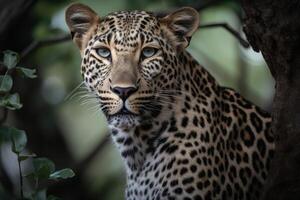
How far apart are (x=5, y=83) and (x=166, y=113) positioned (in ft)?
4.94

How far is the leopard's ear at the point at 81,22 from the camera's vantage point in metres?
7.78

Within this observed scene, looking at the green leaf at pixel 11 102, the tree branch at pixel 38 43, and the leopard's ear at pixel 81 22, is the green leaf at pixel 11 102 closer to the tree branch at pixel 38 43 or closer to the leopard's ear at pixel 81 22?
the leopard's ear at pixel 81 22

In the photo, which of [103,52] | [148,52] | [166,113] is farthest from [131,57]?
[166,113]

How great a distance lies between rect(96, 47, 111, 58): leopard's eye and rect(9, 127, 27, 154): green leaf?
1.26 m

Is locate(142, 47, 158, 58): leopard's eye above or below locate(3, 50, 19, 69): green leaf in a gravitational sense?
below

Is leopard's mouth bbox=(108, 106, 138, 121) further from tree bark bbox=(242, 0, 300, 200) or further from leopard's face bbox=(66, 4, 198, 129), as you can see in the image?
tree bark bbox=(242, 0, 300, 200)

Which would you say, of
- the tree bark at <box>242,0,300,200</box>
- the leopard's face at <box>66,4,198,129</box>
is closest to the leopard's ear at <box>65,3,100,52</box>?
the leopard's face at <box>66,4,198,129</box>

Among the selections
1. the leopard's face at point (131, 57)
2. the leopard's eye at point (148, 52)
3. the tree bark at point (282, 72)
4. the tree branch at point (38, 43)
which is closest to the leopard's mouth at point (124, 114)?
the leopard's face at point (131, 57)

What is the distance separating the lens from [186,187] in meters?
7.34

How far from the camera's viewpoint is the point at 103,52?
7512 millimetres

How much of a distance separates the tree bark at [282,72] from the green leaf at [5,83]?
1.60 meters

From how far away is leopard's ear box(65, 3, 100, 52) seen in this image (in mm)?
7777

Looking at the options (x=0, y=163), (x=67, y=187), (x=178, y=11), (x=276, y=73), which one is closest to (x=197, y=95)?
(x=178, y=11)

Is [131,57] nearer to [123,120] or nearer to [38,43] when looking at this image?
[123,120]
